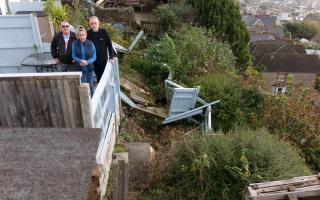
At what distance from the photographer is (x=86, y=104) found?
3705 mm

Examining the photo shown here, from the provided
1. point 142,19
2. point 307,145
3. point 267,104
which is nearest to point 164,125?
point 267,104

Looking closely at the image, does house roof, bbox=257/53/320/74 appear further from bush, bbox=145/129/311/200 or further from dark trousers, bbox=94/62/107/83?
dark trousers, bbox=94/62/107/83

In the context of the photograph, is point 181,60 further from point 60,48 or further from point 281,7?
point 281,7

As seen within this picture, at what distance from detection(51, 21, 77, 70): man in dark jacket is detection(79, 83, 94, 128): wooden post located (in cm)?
206

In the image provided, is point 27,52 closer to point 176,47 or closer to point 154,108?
point 154,108

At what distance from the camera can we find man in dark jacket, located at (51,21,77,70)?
5.41 meters

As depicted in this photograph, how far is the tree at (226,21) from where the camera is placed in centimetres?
1239

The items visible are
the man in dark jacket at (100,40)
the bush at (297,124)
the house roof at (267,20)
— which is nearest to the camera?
the man in dark jacket at (100,40)

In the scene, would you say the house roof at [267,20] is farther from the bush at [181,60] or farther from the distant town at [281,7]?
the bush at [181,60]

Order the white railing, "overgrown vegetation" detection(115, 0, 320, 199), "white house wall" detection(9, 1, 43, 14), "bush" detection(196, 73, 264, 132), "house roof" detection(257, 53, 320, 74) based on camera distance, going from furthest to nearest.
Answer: "house roof" detection(257, 53, 320, 74), "white house wall" detection(9, 1, 43, 14), "bush" detection(196, 73, 264, 132), "overgrown vegetation" detection(115, 0, 320, 199), the white railing

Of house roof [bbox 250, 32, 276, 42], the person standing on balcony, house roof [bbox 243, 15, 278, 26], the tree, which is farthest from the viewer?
house roof [bbox 243, 15, 278, 26]

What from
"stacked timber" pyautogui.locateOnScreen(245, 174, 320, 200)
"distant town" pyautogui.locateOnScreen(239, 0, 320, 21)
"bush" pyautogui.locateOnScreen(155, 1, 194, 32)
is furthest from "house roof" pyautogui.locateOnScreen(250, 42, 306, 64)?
"distant town" pyautogui.locateOnScreen(239, 0, 320, 21)

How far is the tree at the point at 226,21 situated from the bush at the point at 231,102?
445 centimetres

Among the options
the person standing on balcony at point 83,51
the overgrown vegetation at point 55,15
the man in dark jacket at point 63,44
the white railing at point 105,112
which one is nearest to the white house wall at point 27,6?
the overgrown vegetation at point 55,15
